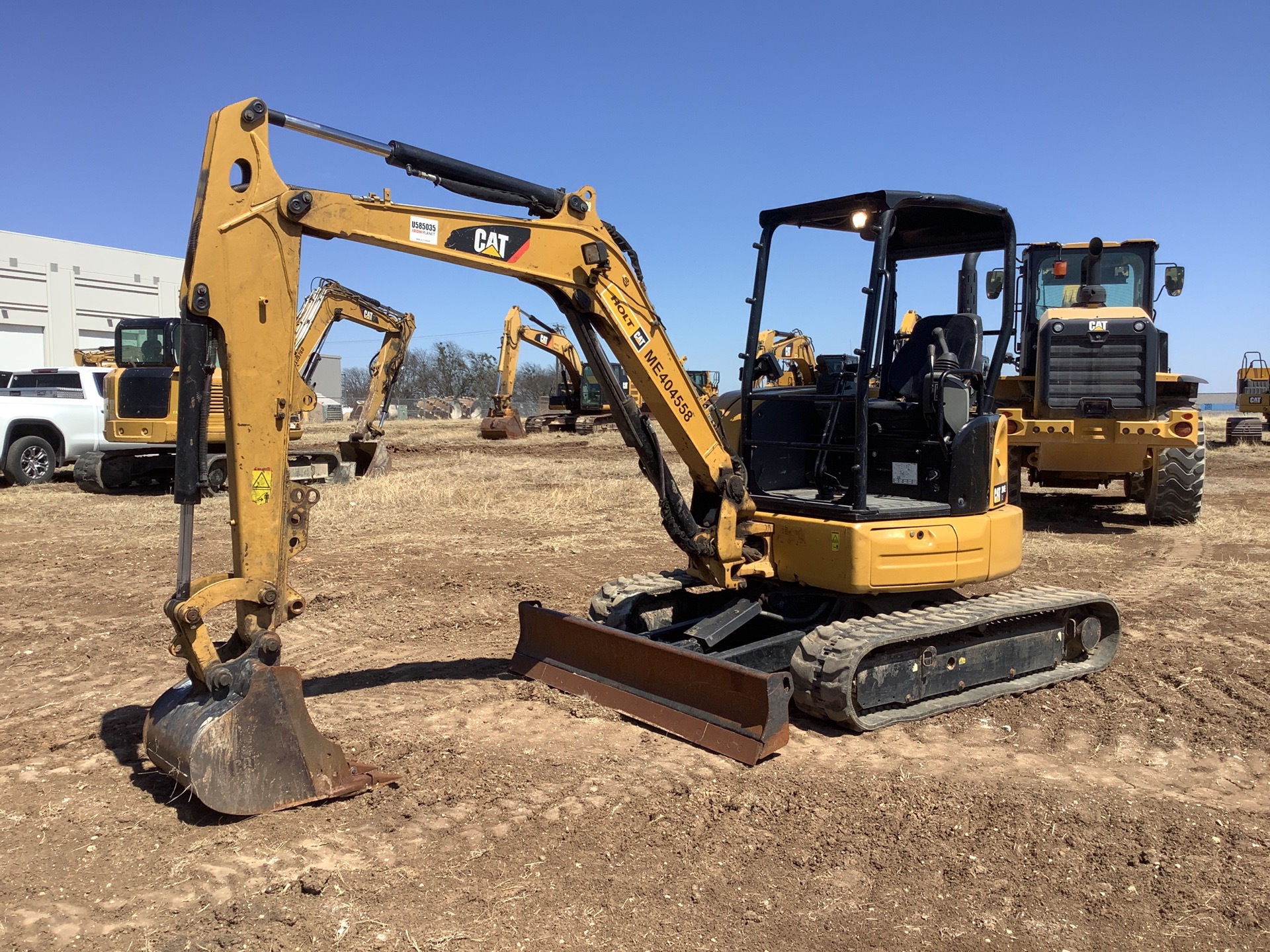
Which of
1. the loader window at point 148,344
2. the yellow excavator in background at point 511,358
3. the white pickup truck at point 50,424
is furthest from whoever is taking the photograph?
the yellow excavator in background at point 511,358

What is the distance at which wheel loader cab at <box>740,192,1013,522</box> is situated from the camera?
611 cm

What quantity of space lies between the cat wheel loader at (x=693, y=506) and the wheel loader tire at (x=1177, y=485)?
682 cm

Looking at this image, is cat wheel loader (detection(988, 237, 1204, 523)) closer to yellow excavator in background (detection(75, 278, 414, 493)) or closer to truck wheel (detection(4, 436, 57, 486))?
yellow excavator in background (detection(75, 278, 414, 493))

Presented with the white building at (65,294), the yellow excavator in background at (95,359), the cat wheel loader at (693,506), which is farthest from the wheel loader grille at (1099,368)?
the white building at (65,294)

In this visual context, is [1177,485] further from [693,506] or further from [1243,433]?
[1243,433]

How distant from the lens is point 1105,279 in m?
13.4

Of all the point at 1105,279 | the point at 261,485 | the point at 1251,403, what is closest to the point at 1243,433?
the point at 1251,403

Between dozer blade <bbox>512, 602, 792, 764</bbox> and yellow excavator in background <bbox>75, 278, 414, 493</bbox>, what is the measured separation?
9.80 m

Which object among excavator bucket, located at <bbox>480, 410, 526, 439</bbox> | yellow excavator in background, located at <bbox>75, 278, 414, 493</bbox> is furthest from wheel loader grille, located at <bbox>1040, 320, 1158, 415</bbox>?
excavator bucket, located at <bbox>480, 410, 526, 439</bbox>

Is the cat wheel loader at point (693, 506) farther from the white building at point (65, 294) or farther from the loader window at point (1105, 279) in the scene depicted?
the white building at point (65, 294)

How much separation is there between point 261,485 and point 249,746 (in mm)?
1154

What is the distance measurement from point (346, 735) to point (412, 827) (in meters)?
1.24

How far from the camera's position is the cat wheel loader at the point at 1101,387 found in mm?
11898

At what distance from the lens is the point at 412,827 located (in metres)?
4.35
